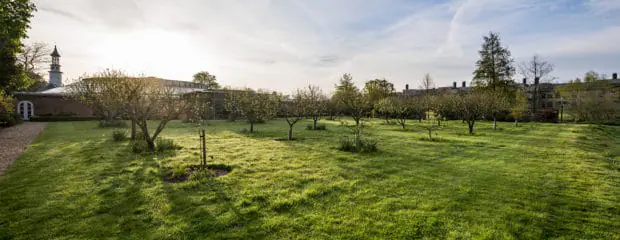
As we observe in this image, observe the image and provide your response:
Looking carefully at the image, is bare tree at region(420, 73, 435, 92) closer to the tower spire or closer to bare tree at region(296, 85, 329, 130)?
bare tree at region(296, 85, 329, 130)

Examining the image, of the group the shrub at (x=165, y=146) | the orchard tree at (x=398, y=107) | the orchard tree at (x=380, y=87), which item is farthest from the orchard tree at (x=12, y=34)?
the orchard tree at (x=380, y=87)

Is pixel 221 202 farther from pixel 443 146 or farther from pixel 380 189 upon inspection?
pixel 443 146

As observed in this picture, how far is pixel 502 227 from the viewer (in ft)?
15.4

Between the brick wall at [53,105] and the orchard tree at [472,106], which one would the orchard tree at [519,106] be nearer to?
the orchard tree at [472,106]

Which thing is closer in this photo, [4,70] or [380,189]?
[380,189]

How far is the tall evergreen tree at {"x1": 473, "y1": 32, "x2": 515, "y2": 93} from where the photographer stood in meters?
41.2

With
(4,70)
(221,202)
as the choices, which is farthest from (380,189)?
(4,70)

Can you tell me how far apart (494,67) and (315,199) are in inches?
1808

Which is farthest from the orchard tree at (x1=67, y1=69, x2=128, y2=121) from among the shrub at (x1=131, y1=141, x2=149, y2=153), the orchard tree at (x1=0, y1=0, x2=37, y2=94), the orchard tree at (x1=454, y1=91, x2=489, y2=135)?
the orchard tree at (x1=454, y1=91, x2=489, y2=135)

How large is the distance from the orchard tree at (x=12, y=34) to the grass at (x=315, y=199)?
575cm

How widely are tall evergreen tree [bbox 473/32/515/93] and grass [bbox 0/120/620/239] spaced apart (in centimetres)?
3542

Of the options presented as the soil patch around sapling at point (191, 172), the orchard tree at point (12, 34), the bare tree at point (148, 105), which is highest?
the orchard tree at point (12, 34)

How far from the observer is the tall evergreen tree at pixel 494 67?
41.2m

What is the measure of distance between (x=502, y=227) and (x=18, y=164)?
45.2 ft
